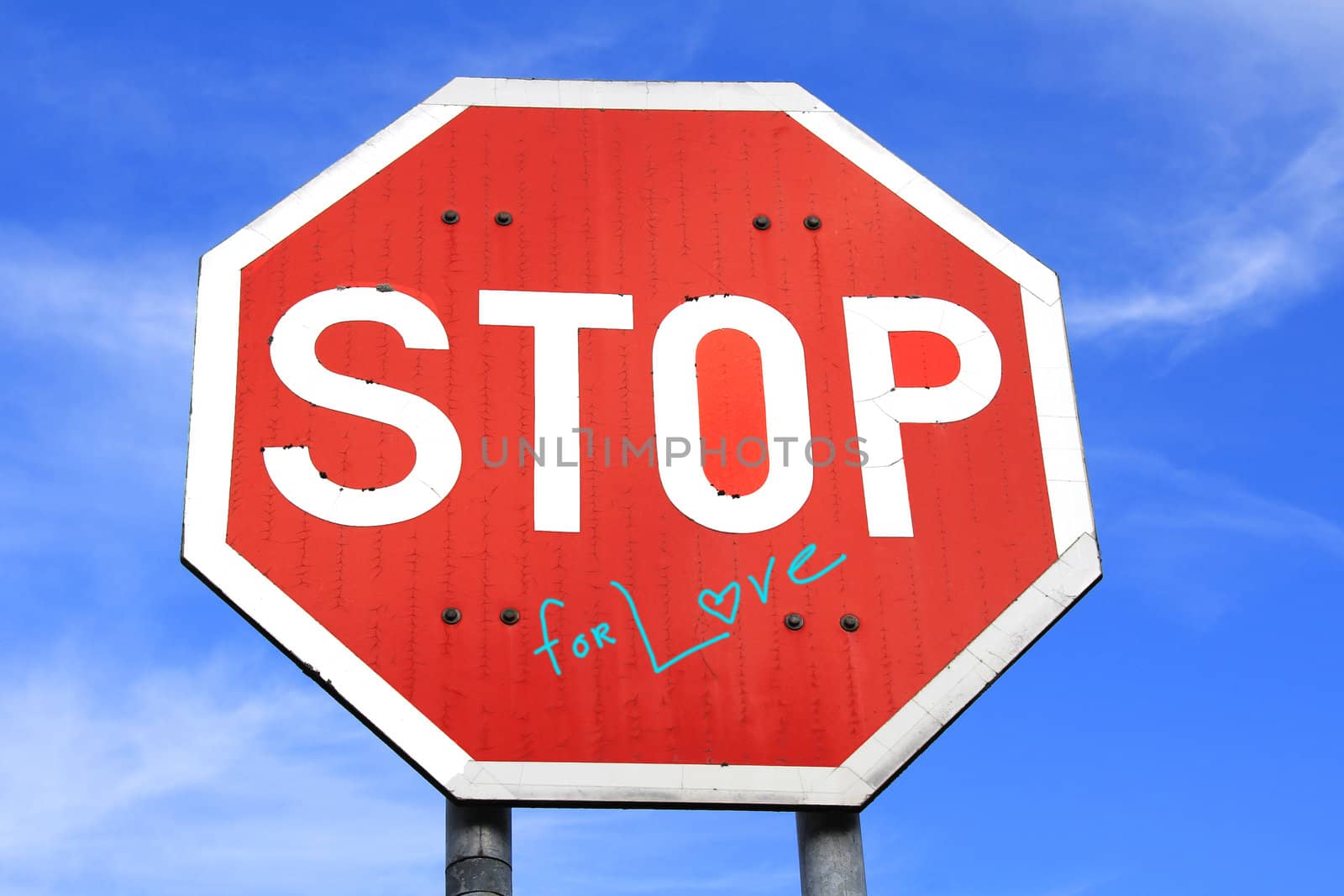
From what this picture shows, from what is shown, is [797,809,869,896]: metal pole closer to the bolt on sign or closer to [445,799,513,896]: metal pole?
the bolt on sign

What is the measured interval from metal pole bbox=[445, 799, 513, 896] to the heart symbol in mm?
1505

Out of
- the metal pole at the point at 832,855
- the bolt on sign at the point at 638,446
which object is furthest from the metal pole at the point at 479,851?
the metal pole at the point at 832,855

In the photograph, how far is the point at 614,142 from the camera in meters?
11.1

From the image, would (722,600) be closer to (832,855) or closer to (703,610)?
(703,610)

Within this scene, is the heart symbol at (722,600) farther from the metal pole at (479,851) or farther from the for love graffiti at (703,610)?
the metal pole at (479,851)

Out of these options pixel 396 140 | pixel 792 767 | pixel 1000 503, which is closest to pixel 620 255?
pixel 396 140

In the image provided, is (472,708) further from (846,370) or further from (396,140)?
(396,140)

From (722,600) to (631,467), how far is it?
0.93 meters

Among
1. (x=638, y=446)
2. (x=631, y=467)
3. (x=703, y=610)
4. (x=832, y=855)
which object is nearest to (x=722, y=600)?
(x=703, y=610)

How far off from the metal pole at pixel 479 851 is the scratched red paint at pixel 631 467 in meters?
0.30

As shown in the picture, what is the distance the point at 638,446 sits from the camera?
1010 centimetres

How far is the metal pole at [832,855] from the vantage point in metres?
8.97

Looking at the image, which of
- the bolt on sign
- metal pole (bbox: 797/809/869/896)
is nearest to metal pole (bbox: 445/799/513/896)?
the bolt on sign

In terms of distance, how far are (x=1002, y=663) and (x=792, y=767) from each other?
1280 mm
